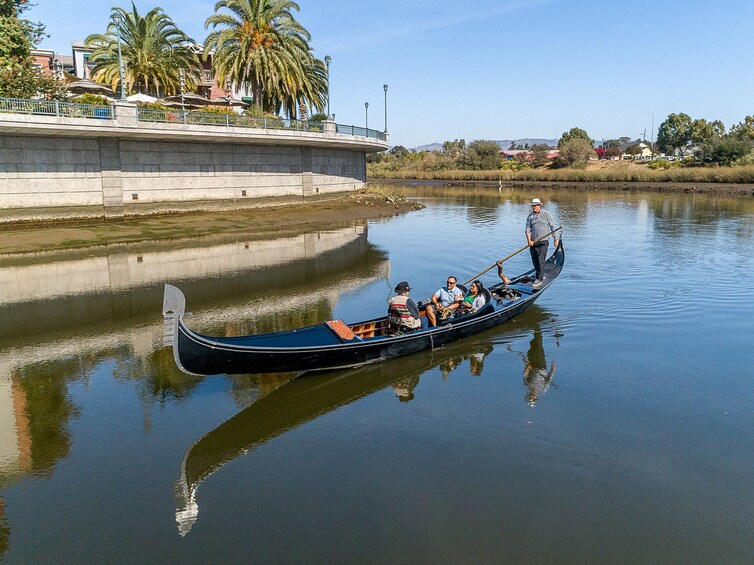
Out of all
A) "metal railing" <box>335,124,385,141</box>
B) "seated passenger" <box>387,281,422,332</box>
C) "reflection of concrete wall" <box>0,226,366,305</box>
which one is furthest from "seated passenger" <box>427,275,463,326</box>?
"metal railing" <box>335,124,385,141</box>

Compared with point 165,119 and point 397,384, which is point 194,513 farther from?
point 165,119

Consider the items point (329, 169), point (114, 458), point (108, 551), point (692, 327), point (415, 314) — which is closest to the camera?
point (108, 551)

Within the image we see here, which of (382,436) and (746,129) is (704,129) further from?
(382,436)

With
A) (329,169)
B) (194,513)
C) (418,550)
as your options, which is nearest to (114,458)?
(194,513)

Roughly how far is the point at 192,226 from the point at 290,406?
831 inches

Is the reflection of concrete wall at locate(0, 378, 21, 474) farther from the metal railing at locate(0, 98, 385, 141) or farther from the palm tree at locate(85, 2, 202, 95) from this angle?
the palm tree at locate(85, 2, 202, 95)

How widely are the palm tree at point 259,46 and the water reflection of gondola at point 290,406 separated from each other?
30064 millimetres

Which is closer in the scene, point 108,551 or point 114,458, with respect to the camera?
point 108,551

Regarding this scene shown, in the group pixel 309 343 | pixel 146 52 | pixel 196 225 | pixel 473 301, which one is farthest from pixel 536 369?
pixel 146 52

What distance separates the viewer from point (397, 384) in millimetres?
11352

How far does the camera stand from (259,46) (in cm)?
3772

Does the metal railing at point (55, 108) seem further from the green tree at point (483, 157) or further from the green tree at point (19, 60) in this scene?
the green tree at point (483, 157)

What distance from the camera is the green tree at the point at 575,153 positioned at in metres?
90.4

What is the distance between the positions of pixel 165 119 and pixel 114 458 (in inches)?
918
